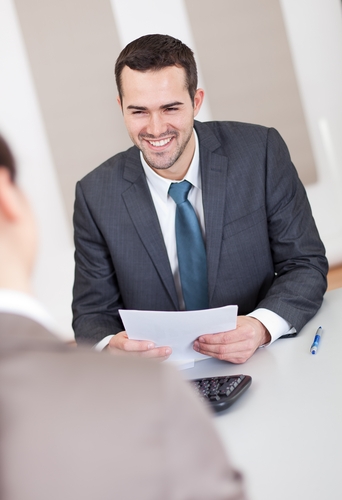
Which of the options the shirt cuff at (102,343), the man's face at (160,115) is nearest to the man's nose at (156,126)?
the man's face at (160,115)

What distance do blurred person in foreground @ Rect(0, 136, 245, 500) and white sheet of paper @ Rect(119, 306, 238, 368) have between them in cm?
104

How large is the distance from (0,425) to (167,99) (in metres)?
1.83

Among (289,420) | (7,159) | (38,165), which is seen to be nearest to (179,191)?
(289,420)

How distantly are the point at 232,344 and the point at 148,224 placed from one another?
70 cm

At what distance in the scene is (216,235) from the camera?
214 cm

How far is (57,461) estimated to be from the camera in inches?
17.9

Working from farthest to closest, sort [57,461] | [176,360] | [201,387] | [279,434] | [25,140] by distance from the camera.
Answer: [25,140] → [176,360] → [201,387] → [279,434] → [57,461]

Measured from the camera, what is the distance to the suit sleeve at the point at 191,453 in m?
0.46

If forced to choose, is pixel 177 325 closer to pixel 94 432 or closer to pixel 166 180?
pixel 166 180

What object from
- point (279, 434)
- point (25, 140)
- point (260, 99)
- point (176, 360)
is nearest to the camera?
point (279, 434)

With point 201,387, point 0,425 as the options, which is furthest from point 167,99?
point 0,425

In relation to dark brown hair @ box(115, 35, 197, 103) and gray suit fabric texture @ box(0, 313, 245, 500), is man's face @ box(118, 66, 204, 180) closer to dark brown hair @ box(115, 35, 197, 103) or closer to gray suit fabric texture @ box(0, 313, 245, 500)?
dark brown hair @ box(115, 35, 197, 103)

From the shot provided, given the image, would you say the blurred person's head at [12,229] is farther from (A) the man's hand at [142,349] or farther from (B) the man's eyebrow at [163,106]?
(B) the man's eyebrow at [163,106]

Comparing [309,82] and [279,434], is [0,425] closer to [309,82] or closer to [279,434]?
[279,434]
